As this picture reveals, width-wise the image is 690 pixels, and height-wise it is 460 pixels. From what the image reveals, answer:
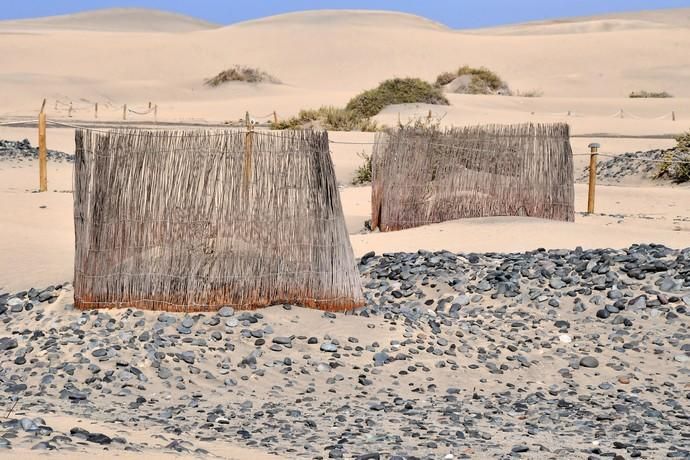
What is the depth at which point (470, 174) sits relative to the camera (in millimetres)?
12234

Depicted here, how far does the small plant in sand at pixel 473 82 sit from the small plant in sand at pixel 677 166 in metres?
25.1

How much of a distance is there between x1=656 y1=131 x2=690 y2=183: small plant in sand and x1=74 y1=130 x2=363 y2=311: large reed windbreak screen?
1212cm

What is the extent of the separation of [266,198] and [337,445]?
8.15 ft

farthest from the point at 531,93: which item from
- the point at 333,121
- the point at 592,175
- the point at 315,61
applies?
the point at 592,175

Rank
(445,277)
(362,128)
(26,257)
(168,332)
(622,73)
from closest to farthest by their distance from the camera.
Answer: (168,332) → (445,277) → (26,257) → (362,128) → (622,73)

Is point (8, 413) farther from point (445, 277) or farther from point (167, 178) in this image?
point (445, 277)

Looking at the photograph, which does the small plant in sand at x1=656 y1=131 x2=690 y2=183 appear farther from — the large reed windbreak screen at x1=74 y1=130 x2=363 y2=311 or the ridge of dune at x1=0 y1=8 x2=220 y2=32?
the ridge of dune at x1=0 y1=8 x2=220 y2=32

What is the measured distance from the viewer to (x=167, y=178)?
23.8ft

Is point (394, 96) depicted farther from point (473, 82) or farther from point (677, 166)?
point (677, 166)

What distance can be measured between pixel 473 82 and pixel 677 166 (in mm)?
26925

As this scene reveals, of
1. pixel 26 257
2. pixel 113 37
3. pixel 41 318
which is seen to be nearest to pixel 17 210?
pixel 26 257

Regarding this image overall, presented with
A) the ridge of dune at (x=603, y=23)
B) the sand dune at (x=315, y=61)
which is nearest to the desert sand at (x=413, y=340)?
the sand dune at (x=315, y=61)

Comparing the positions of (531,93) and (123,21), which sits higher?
(123,21)

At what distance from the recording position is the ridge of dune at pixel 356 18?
326 feet
